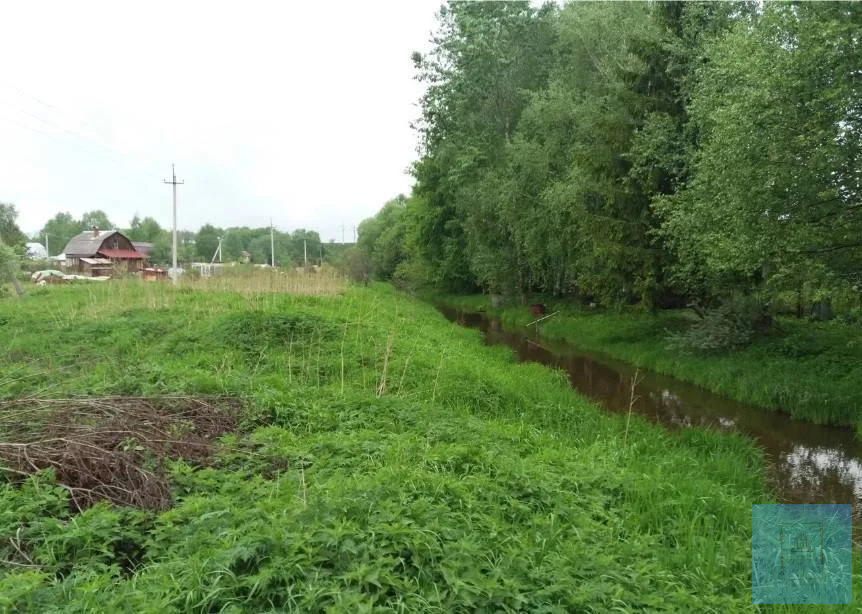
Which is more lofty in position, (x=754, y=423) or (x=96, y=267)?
(x=96, y=267)

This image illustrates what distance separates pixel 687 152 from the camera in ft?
43.3

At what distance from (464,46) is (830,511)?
22499 millimetres

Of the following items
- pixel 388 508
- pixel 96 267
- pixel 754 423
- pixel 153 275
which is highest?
pixel 96 267

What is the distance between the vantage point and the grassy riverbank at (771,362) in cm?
1039

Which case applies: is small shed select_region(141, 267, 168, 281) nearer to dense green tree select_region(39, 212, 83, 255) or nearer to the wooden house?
the wooden house

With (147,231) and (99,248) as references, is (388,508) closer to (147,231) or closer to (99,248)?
(99,248)

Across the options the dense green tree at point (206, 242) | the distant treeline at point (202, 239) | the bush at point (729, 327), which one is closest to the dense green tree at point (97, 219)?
the distant treeline at point (202, 239)

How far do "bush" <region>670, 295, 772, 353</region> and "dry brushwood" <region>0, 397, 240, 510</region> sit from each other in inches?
468

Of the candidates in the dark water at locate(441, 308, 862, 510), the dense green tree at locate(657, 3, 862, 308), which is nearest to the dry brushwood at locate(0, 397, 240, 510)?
the dark water at locate(441, 308, 862, 510)

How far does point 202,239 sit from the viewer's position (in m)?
79.0

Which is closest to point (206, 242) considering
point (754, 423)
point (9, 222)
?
point (9, 222)

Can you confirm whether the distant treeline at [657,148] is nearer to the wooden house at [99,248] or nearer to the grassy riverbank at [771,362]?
the grassy riverbank at [771,362]

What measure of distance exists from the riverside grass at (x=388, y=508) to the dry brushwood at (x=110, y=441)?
0.18 m

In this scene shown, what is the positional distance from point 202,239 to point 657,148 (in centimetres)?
7512
